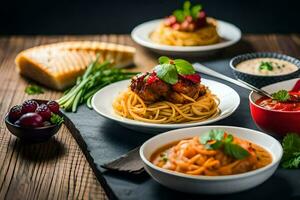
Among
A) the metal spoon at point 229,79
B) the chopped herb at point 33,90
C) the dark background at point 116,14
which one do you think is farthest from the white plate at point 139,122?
the dark background at point 116,14

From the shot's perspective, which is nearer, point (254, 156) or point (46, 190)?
point (254, 156)

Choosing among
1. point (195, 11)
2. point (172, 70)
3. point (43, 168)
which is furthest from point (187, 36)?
point (43, 168)

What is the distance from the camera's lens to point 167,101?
16.1 ft

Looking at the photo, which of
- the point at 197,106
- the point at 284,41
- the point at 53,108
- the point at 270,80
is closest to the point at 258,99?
the point at 197,106

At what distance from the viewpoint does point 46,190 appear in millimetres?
4141

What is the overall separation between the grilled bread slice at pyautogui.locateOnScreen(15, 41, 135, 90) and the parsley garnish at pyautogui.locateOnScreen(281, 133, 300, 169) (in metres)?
2.52

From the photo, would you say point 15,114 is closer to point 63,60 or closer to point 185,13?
point 63,60

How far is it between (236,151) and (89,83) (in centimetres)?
231

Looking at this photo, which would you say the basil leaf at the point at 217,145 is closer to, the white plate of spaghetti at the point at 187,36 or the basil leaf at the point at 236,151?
the basil leaf at the point at 236,151

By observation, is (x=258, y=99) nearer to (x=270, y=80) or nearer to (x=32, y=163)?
(x=270, y=80)

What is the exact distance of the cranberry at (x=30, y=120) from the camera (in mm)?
4648

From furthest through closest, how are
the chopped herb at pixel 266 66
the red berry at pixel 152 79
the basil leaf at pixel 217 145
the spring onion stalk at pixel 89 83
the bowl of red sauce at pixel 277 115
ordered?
the chopped herb at pixel 266 66
the spring onion stalk at pixel 89 83
the red berry at pixel 152 79
the bowl of red sauce at pixel 277 115
the basil leaf at pixel 217 145

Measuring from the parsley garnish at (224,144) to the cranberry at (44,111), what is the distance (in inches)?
56.4

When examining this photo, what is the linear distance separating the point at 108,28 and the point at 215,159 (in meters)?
5.50
